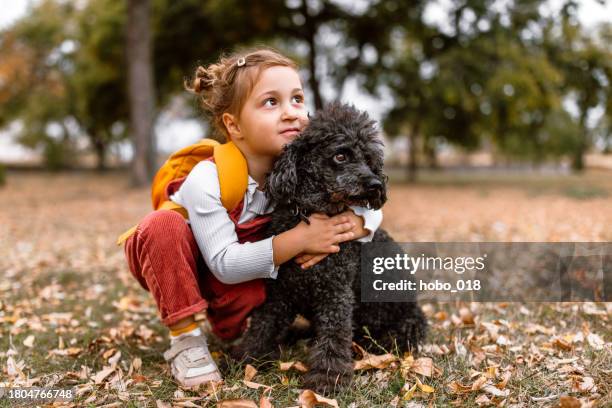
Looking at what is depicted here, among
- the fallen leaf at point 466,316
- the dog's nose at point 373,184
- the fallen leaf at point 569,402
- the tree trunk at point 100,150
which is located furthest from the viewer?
the tree trunk at point 100,150

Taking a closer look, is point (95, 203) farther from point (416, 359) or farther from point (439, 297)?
point (416, 359)

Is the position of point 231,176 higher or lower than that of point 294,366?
higher

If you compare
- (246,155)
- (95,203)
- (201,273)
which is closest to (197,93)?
(246,155)

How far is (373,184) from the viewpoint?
206 centimetres

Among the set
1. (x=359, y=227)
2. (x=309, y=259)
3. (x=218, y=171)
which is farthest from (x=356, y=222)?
(x=218, y=171)

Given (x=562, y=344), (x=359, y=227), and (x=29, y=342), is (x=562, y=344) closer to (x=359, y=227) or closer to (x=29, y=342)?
(x=359, y=227)

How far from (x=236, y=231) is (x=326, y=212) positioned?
0.47 meters

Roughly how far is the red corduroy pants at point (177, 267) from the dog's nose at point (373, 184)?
A: 2.04 ft

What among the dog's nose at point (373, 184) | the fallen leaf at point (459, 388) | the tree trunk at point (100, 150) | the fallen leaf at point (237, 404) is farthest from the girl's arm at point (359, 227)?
the tree trunk at point (100, 150)

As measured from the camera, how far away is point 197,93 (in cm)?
274

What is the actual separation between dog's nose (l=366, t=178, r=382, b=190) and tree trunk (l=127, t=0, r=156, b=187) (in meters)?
11.2

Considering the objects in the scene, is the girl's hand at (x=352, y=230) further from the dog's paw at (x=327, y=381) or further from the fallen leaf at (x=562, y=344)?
the fallen leaf at (x=562, y=344)

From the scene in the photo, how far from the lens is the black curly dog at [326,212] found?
2152 millimetres

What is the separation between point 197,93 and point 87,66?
19.9m
